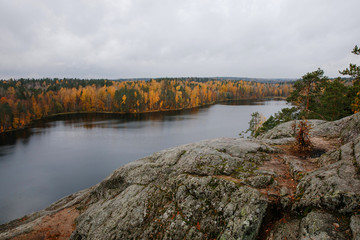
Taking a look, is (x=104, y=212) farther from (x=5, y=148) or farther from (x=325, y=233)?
(x=5, y=148)

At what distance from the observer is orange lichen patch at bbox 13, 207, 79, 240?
11.9 m

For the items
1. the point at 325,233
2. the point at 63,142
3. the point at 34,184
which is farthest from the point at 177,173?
the point at 63,142

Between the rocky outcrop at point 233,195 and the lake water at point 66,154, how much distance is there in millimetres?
16125

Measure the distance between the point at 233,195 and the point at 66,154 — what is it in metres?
42.8

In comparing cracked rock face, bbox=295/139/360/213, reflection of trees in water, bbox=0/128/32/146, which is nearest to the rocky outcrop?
cracked rock face, bbox=295/139/360/213

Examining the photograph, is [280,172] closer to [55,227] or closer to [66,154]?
[55,227]

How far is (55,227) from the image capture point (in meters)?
12.6

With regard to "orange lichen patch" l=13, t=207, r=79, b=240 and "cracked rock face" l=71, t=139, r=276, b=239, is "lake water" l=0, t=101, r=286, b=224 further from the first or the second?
"cracked rock face" l=71, t=139, r=276, b=239

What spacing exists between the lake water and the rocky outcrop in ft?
52.9

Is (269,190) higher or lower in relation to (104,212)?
higher

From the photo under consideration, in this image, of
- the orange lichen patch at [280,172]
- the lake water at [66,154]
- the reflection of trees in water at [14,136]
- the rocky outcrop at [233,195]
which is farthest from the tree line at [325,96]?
the reflection of trees in water at [14,136]

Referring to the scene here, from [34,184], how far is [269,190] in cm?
3396

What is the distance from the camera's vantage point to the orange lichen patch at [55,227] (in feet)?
39.0

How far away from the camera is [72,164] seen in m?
35.4
